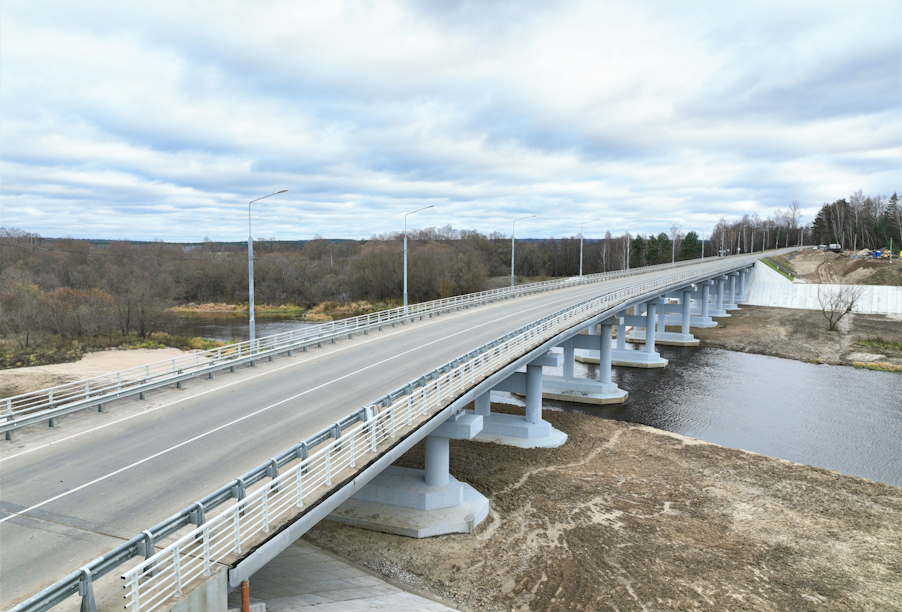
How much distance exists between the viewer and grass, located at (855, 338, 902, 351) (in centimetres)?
5525

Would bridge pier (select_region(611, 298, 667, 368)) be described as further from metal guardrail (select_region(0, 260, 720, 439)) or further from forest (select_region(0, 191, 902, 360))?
forest (select_region(0, 191, 902, 360))

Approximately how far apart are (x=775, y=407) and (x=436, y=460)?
2792 cm

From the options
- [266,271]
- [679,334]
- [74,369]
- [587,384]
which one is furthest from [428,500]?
[266,271]

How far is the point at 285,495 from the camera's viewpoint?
10.1m

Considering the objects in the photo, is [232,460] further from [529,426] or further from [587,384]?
[587,384]

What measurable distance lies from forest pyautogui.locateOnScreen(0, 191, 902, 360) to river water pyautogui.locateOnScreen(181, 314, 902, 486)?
4769 centimetres

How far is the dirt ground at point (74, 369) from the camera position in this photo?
3994 cm

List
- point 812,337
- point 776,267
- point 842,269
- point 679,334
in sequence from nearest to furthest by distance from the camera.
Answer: point 679,334 < point 812,337 < point 842,269 < point 776,267

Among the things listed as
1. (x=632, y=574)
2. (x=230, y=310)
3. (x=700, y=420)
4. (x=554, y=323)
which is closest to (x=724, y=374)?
(x=700, y=420)

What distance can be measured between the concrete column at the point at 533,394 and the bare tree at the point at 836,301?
2123 inches

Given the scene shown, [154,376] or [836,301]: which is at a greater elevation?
[154,376]

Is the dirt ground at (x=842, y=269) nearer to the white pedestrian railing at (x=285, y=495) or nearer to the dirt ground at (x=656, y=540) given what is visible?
the dirt ground at (x=656, y=540)

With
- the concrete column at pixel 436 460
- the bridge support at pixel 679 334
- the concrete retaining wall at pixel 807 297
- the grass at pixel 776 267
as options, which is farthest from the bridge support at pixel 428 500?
the grass at pixel 776 267

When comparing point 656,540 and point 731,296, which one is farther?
point 731,296
